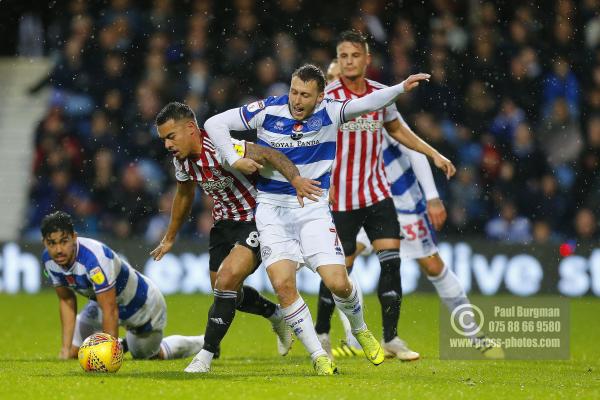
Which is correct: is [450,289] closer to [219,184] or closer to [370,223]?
[370,223]

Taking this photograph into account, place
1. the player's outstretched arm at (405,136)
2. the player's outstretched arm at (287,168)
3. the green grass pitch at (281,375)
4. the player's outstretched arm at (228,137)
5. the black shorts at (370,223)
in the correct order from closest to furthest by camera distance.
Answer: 1. the green grass pitch at (281,375)
2. the player's outstretched arm at (287,168)
3. the player's outstretched arm at (228,137)
4. the player's outstretched arm at (405,136)
5. the black shorts at (370,223)

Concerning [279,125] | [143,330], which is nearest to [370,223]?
[279,125]

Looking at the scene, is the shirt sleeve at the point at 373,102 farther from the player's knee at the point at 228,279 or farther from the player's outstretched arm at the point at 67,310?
the player's outstretched arm at the point at 67,310

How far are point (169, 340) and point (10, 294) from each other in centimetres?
661

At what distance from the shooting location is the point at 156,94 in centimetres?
1670

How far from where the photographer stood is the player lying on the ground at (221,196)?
781 centimetres

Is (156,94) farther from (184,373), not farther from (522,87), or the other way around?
(184,373)

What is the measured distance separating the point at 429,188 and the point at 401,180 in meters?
0.40

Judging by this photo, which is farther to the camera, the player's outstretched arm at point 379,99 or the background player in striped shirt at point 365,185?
the background player in striped shirt at point 365,185

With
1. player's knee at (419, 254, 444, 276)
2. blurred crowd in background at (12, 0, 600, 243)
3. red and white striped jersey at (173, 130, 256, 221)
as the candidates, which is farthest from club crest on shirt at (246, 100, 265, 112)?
blurred crowd in background at (12, 0, 600, 243)

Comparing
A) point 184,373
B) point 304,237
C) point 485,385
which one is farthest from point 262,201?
point 485,385

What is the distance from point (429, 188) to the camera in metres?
9.77

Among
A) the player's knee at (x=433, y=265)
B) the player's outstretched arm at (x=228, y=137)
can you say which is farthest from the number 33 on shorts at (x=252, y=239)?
the player's knee at (x=433, y=265)

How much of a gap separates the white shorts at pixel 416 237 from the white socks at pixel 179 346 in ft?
6.05
